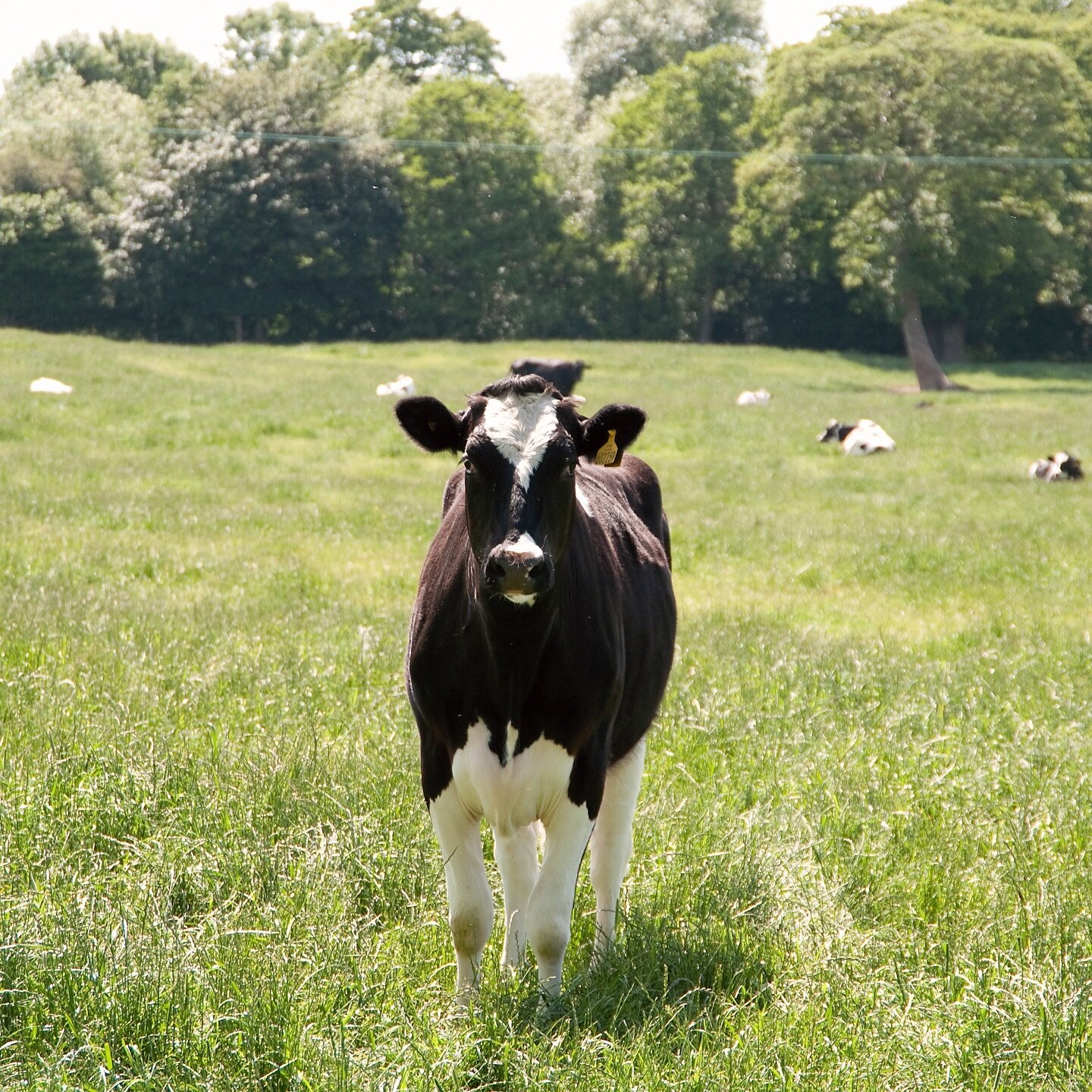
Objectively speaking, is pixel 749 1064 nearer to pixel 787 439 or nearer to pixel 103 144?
pixel 787 439

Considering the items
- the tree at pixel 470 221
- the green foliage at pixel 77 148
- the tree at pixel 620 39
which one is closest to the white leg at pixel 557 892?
the tree at pixel 470 221

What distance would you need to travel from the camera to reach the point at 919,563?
13836mm

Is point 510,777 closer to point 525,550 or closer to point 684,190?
point 525,550

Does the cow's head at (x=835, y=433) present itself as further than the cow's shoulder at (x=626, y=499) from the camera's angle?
Yes

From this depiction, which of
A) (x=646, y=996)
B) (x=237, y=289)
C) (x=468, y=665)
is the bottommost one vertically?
(x=646, y=996)

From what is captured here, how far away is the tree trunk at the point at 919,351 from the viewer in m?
42.8

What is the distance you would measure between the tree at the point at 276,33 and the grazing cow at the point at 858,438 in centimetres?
6694

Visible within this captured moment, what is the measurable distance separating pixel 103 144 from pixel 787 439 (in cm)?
4808

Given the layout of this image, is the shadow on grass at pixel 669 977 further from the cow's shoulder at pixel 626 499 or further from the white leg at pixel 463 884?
the cow's shoulder at pixel 626 499

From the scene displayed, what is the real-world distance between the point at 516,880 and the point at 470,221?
6054 cm

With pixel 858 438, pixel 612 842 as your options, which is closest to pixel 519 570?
pixel 612 842

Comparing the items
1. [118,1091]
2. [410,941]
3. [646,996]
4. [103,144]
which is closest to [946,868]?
[646,996]

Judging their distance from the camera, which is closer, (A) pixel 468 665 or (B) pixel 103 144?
(A) pixel 468 665

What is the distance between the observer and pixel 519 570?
376cm
